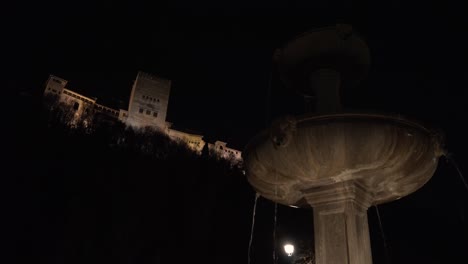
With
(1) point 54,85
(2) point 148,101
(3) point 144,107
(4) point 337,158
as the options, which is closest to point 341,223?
(4) point 337,158

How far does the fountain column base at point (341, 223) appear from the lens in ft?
15.6


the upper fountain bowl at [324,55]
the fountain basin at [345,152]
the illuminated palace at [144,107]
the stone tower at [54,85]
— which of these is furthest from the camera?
the illuminated palace at [144,107]

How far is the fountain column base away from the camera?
15.6 feet

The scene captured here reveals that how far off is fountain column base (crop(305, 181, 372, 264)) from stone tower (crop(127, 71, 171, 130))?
60994 mm

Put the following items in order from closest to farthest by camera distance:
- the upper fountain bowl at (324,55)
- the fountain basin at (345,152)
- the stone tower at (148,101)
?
the fountain basin at (345,152), the upper fountain bowl at (324,55), the stone tower at (148,101)

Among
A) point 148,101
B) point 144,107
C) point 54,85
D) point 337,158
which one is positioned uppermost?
point 148,101

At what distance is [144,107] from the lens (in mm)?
67250

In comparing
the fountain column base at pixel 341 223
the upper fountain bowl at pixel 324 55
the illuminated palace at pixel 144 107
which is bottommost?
the fountain column base at pixel 341 223

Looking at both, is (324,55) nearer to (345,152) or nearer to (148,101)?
(345,152)

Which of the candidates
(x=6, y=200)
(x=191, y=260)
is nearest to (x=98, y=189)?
(x=6, y=200)

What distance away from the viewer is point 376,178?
5.16 metres

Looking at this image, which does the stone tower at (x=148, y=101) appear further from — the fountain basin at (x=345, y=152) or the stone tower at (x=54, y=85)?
the fountain basin at (x=345, y=152)

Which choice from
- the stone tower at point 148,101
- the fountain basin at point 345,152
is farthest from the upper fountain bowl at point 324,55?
the stone tower at point 148,101

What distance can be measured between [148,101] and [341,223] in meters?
65.4
